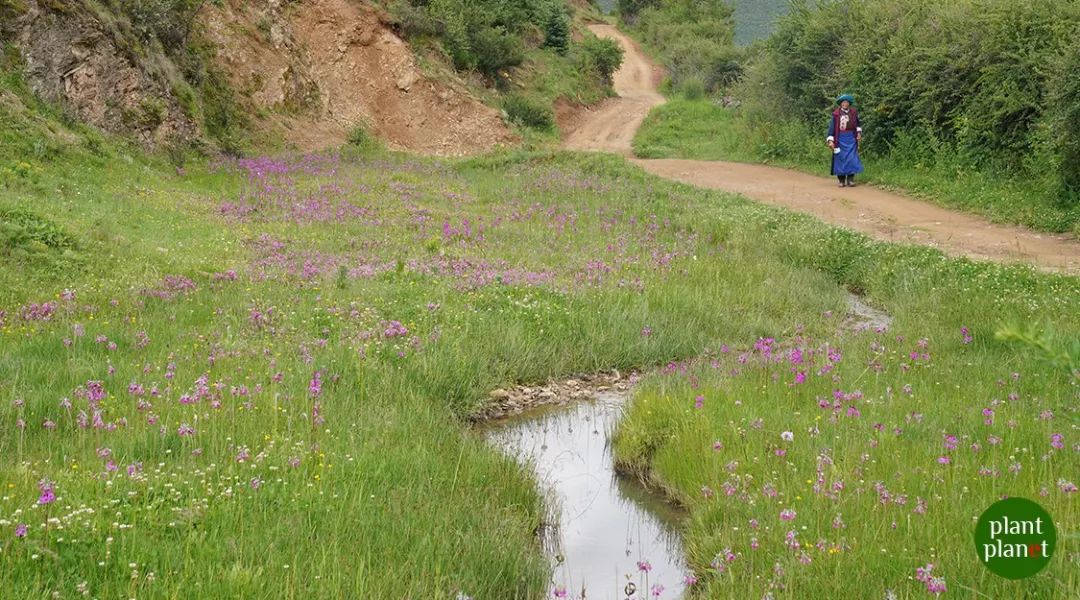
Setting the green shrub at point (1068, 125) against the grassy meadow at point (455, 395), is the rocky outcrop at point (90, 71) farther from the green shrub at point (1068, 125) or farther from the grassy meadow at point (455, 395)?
the green shrub at point (1068, 125)

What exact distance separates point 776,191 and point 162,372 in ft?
53.5

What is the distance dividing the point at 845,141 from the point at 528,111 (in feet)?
54.6

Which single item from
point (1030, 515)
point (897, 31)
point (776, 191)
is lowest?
point (776, 191)

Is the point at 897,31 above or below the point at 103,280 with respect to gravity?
above

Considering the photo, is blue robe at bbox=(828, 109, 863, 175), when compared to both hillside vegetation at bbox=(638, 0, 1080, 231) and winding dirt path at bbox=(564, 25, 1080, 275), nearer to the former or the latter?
winding dirt path at bbox=(564, 25, 1080, 275)

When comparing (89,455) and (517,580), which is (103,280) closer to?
(89,455)

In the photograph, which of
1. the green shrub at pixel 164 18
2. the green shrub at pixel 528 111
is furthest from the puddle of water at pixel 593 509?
the green shrub at pixel 528 111

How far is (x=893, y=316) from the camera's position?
10039 millimetres

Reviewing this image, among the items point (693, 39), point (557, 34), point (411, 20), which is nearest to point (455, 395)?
point (411, 20)

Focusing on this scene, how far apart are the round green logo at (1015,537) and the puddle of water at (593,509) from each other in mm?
1664

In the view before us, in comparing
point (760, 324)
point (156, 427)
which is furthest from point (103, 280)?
point (760, 324)

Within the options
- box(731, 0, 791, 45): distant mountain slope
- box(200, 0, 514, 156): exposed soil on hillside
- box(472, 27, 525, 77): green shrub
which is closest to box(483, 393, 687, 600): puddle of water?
box(200, 0, 514, 156): exposed soil on hillside

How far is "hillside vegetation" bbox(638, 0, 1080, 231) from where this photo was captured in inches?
610

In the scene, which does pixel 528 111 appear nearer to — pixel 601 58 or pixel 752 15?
pixel 601 58
